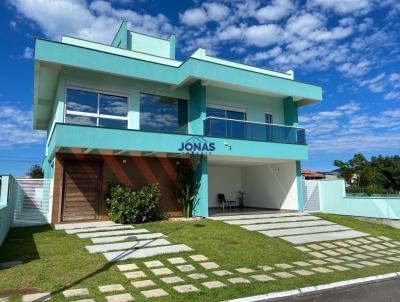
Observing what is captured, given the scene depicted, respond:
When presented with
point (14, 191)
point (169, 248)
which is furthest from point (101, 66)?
point (169, 248)

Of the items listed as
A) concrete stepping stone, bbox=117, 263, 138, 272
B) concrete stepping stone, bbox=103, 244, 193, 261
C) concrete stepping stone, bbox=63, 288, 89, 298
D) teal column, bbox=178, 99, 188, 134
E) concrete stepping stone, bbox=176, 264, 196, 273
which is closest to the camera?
concrete stepping stone, bbox=63, 288, 89, 298

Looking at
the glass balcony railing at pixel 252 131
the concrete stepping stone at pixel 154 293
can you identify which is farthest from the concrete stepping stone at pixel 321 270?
the glass balcony railing at pixel 252 131

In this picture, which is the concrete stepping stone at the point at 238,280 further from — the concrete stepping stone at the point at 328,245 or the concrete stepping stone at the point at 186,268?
the concrete stepping stone at the point at 328,245

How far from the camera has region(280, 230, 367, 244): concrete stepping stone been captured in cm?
1133

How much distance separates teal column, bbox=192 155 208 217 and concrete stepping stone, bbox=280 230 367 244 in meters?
4.21

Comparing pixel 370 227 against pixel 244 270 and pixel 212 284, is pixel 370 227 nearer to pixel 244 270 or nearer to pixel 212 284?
pixel 244 270

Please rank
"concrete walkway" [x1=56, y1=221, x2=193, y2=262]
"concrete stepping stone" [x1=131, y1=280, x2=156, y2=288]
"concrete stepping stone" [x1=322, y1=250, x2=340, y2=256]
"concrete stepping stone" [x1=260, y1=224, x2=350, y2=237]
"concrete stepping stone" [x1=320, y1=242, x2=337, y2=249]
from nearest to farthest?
"concrete stepping stone" [x1=131, y1=280, x2=156, y2=288]
"concrete walkway" [x1=56, y1=221, x2=193, y2=262]
"concrete stepping stone" [x1=322, y1=250, x2=340, y2=256]
"concrete stepping stone" [x1=320, y1=242, x2=337, y2=249]
"concrete stepping stone" [x1=260, y1=224, x2=350, y2=237]

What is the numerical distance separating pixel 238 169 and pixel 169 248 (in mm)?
13082

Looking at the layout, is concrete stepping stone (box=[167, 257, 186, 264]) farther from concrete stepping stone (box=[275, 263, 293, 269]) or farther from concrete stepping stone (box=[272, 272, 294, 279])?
concrete stepping stone (box=[275, 263, 293, 269])

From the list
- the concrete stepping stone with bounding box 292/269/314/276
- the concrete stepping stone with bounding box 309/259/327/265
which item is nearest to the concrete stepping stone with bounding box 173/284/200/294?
the concrete stepping stone with bounding box 292/269/314/276

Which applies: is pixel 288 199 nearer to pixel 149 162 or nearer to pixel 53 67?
pixel 149 162

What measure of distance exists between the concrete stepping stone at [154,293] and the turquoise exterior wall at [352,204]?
532 inches

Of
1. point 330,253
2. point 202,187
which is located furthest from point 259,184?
point 330,253

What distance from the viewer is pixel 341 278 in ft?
23.7
